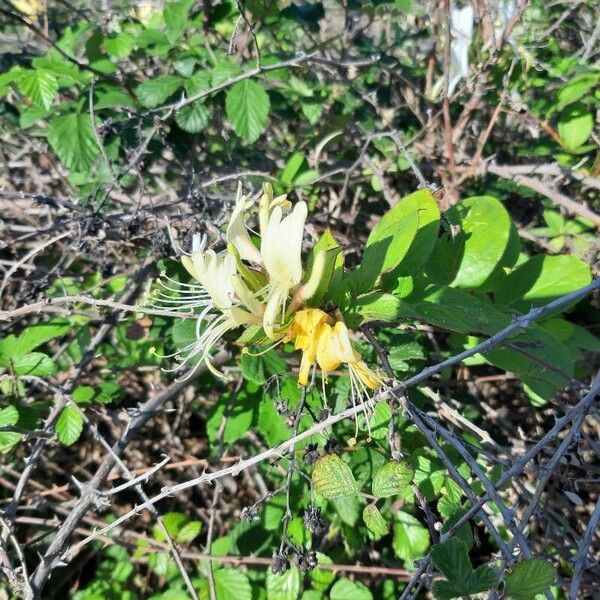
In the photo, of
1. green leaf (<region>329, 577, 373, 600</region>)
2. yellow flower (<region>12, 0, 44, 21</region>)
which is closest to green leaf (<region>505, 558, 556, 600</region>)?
green leaf (<region>329, 577, 373, 600</region>)

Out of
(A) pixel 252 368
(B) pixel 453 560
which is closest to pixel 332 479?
(B) pixel 453 560

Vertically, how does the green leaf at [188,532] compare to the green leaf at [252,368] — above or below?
below

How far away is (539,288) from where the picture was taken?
1.05 m

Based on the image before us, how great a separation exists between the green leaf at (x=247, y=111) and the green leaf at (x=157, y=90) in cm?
A: 14

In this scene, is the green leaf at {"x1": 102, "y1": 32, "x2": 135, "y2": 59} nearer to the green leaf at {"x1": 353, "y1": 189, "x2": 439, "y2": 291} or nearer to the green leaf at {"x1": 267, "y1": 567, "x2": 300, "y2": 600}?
the green leaf at {"x1": 353, "y1": 189, "x2": 439, "y2": 291}

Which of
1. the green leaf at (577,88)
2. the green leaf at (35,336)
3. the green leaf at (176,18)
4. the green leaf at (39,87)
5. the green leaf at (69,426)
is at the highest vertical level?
the green leaf at (176,18)

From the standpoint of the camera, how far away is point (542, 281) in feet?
3.48

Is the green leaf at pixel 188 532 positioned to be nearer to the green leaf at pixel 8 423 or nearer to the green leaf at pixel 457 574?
the green leaf at pixel 8 423

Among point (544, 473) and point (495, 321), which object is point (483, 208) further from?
point (544, 473)

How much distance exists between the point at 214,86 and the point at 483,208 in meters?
0.65

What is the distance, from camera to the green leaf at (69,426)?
44.9 inches

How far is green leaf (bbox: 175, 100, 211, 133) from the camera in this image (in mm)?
1349

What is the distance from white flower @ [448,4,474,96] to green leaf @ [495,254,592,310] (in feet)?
2.36

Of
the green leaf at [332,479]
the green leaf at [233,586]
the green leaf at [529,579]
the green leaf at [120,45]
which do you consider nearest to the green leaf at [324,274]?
the green leaf at [332,479]
